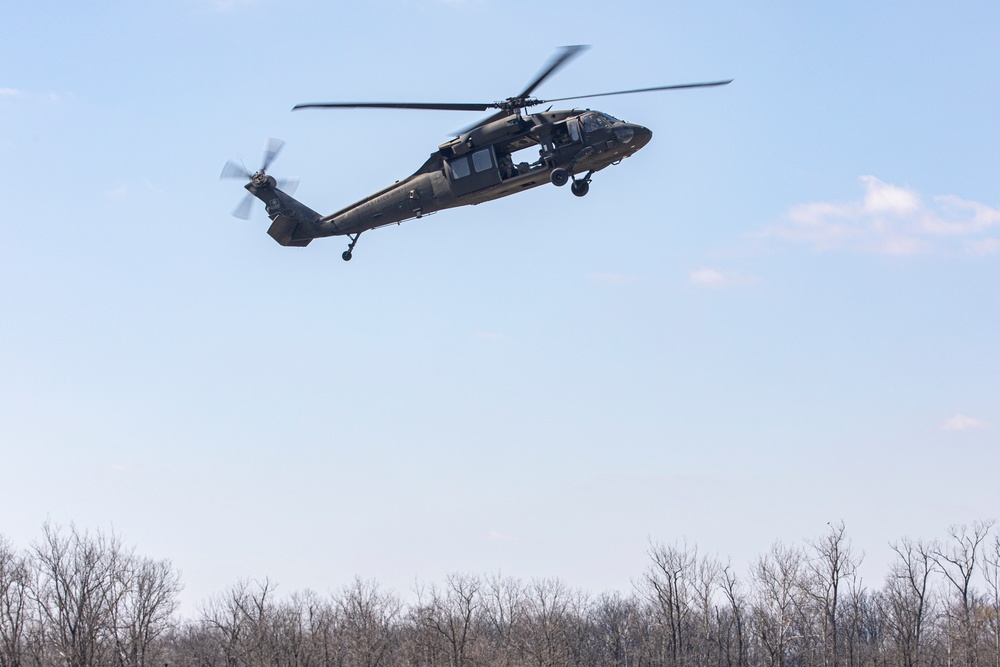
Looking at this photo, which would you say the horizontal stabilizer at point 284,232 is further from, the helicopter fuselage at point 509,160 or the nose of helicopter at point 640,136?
the nose of helicopter at point 640,136

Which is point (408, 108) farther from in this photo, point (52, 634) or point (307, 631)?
point (307, 631)

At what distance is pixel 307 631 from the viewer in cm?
9319

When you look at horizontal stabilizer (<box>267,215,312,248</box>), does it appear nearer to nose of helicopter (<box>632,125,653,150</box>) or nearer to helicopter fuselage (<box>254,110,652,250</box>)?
helicopter fuselage (<box>254,110,652,250</box>)

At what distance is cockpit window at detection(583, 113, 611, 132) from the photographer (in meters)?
36.5

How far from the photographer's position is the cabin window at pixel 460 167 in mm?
37812

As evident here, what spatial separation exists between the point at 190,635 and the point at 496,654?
48411mm

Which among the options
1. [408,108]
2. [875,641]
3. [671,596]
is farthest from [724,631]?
[408,108]

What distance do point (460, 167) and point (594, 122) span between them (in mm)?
4494

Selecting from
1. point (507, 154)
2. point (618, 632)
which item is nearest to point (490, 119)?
point (507, 154)

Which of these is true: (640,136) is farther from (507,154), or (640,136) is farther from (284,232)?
(284,232)

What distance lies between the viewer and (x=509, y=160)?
1484 inches

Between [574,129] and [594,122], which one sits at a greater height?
[594,122]

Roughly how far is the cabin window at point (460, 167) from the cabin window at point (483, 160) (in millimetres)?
341

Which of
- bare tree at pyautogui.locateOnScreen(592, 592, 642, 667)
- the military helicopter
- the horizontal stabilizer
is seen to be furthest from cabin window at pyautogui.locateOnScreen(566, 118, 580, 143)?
bare tree at pyautogui.locateOnScreen(592, 592, 642, 667)
